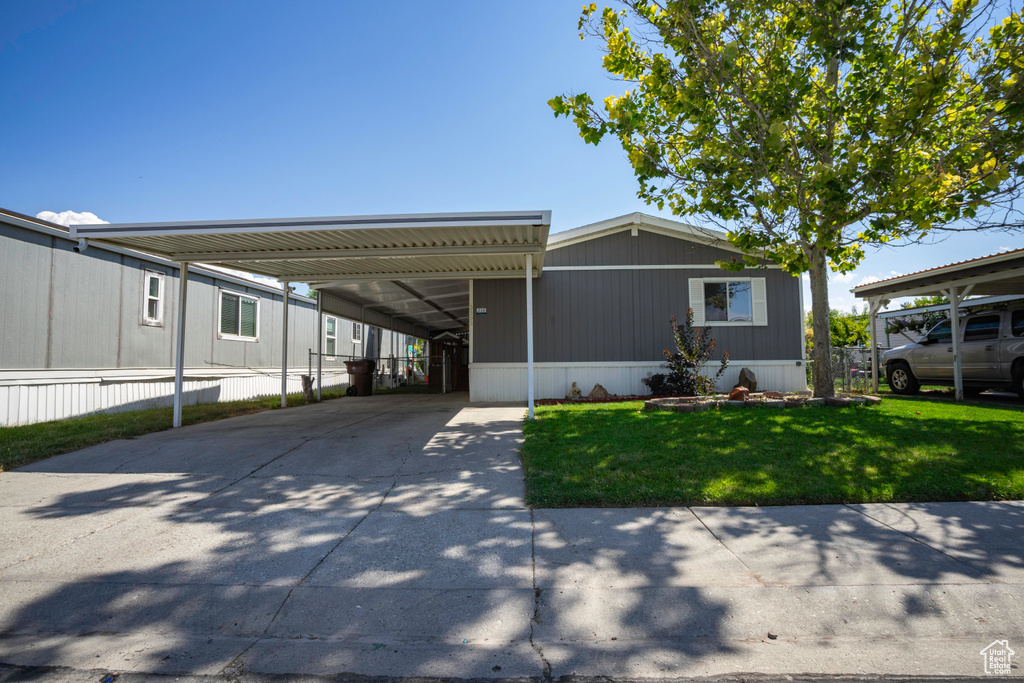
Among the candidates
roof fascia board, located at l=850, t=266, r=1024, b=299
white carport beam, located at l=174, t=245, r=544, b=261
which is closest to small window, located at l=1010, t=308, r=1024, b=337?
roof fascia board, located at l=850, t=266, r=1024, b=299

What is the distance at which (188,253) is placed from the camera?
929 cm

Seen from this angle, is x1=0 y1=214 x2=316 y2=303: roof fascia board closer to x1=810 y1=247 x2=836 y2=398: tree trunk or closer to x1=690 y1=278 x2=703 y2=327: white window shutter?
x1=690 y1=278 x2=703 y2=327: white window shutter

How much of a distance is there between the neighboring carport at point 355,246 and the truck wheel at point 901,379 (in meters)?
9.46

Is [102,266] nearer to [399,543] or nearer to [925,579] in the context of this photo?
[399,543]

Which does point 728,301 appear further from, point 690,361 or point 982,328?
point 982,328

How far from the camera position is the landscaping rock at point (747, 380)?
38.8 feet

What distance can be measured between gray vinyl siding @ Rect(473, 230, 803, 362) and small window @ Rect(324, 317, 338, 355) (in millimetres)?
9515

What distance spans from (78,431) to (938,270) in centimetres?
1634

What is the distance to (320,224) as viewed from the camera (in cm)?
768

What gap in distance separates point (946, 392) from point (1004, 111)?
856 cm

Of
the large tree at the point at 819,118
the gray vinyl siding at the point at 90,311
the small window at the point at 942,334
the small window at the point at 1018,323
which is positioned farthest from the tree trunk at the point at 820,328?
the gray vinyl siding at the point at 90,311

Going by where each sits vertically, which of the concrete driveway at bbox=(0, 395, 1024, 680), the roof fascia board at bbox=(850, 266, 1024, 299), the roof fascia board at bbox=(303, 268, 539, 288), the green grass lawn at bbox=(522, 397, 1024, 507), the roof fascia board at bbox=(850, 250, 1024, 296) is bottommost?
the concrete driveway at bbox=(0, 395, 1024, 680)

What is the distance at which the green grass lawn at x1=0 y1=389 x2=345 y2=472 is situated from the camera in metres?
6.70

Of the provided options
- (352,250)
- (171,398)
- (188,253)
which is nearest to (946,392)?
(352,250)
